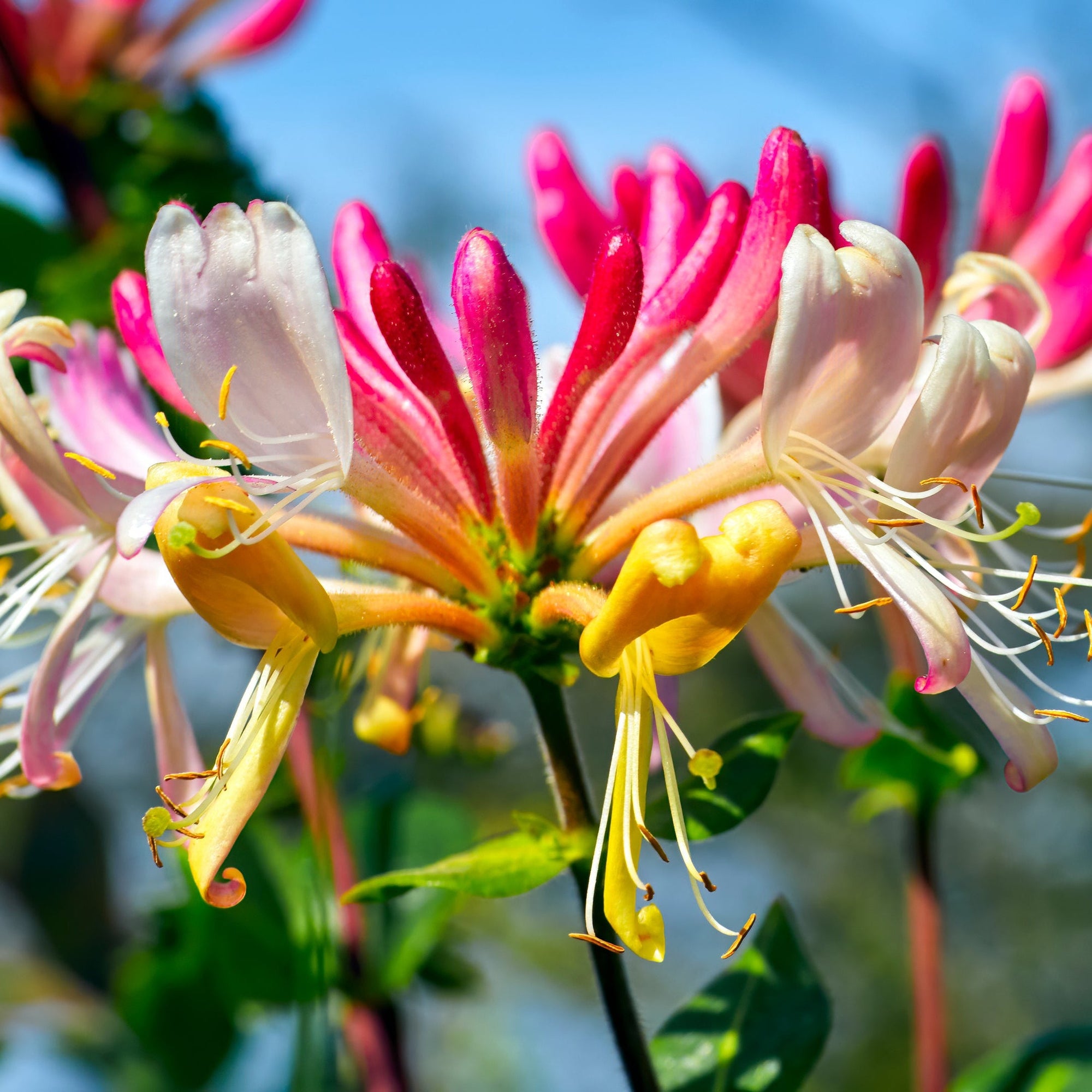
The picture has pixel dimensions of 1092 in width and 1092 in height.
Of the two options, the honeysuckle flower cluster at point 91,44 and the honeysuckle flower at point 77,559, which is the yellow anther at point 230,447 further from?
the honeysuckle flower cluster at point 91,44

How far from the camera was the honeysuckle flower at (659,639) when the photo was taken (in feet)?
1.71

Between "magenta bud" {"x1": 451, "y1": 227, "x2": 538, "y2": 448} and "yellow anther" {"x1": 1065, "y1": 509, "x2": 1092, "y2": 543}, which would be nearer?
"magenta bud" {"x1": 451, "y1": 227, "x2": 538, "y2": 448}

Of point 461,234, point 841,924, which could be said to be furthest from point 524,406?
point 841,924

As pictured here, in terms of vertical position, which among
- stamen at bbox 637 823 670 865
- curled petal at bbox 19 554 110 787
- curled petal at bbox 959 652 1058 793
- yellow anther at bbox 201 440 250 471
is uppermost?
yellow anther at bbox 201 440 250 471

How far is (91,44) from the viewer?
4.42 feet

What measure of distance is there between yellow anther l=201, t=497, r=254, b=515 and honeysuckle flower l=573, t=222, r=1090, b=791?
0.67 ft

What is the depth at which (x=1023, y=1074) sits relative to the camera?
90cm

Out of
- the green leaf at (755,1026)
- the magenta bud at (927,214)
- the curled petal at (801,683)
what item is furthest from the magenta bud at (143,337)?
the magenta bud at (927,214)

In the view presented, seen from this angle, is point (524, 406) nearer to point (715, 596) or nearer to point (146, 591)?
point (715, 596)

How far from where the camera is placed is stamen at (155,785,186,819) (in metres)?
0.59

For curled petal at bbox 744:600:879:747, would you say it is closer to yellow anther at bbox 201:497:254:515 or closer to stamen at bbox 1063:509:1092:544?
stamen at bbox 1063:509:1092:544

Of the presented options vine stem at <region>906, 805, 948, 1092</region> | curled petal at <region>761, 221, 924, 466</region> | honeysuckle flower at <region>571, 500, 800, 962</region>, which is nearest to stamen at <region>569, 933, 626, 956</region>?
honeysuckle flower at <region>571, 500, 800, 962</region>

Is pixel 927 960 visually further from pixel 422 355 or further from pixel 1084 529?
pixel 422 355

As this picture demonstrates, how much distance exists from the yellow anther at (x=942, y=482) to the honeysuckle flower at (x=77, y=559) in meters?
0.45
